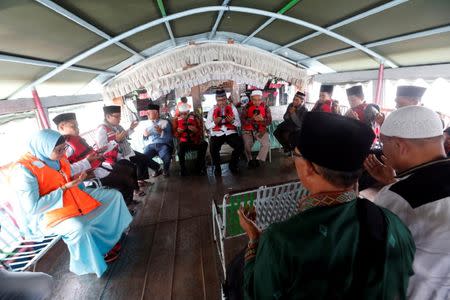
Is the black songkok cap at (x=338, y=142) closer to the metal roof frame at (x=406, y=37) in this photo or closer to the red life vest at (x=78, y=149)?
the red life vest at (x=78, y=149)

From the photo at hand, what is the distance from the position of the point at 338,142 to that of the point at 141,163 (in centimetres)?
415

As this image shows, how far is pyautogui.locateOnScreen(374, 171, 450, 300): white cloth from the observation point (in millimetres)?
934

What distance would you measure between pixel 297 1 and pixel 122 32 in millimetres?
3083

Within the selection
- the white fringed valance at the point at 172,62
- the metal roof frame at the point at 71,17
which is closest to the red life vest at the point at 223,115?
the white fringed valance at the point at 172,62

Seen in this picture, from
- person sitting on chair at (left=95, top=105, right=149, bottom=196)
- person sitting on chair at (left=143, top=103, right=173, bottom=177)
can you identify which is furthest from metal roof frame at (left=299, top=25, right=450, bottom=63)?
person sitting on chair at (left=95, top=105, right=149, bottom=196)

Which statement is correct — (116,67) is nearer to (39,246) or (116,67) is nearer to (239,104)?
(239,104)

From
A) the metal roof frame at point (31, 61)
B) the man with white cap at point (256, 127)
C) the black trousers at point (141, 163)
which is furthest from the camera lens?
the man with white cap at point (256, 127)

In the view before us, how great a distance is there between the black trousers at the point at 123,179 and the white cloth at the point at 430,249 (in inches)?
135

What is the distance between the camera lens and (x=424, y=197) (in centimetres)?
99

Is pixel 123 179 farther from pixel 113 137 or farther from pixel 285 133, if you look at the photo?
pixel 285 133

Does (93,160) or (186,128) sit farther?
(186,128)

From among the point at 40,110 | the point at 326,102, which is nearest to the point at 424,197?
the point at 326,102

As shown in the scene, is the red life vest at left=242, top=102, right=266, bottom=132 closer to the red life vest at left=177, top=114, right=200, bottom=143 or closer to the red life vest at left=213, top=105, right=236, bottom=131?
the red life vest at left=213, top=105, right=236, bottom=131

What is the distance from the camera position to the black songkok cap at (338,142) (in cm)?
82
